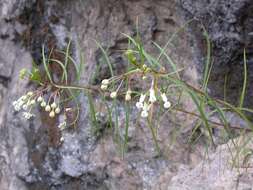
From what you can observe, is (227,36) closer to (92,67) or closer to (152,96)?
(92,67)

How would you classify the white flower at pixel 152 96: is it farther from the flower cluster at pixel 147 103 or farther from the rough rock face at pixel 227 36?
the rough rock face at pixel 227 36

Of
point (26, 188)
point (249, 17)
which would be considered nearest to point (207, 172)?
point (249, 17)

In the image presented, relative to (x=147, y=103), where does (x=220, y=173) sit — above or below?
below

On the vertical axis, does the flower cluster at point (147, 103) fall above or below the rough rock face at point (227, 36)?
below

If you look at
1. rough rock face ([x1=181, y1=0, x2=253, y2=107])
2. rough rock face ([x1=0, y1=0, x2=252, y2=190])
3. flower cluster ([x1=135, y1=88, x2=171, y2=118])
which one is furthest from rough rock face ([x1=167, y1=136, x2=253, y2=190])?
flower cluster ([x1=135, y1=88, x2=171, y2=118])

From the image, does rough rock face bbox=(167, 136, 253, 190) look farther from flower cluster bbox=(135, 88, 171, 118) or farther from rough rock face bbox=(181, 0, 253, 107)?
flower cluster bbox=(135, 88, 171, 118)

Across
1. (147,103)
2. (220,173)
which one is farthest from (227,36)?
(147,103)

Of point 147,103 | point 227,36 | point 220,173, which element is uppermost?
point 227,36

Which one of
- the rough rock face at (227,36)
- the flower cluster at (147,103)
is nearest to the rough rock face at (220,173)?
the rough rock face at (227,36)
